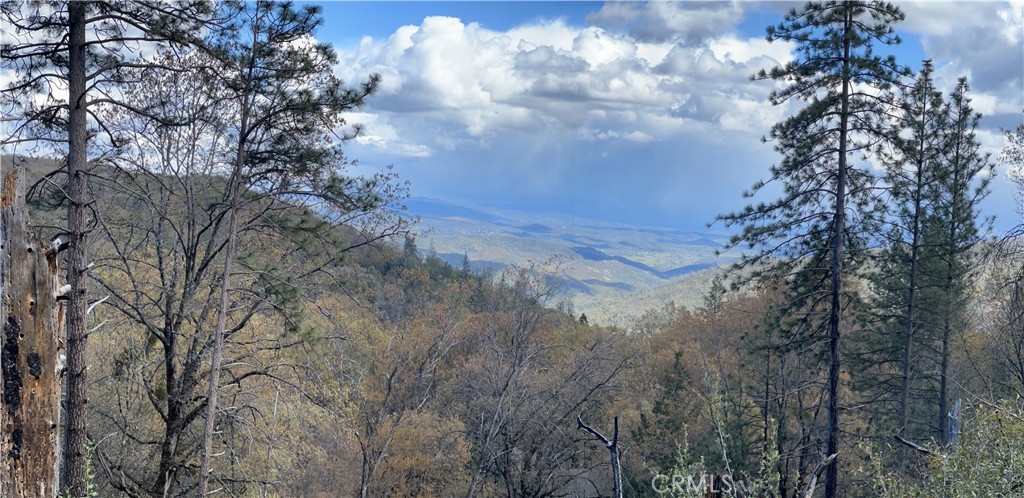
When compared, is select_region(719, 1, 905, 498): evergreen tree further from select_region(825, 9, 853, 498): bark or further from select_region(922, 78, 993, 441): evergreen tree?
select_region(922, 78, 993, 441): evergreen tree

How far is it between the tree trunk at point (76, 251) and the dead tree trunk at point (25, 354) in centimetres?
365

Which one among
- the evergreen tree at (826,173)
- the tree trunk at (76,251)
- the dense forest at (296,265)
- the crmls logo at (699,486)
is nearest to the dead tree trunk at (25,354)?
the dense forest at (296,265)

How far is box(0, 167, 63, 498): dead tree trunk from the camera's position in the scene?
15.1ft

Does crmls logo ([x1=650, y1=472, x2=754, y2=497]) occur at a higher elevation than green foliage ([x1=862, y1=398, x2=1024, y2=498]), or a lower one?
higher

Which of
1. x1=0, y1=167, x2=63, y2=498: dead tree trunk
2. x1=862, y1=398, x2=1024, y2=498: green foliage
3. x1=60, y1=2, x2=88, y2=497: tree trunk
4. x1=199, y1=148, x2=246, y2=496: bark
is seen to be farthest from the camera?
x1=199, y1=148, x2=246, y2=496: bark

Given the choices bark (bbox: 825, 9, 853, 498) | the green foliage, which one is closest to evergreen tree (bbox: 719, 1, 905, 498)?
bark (bbox: 825, 9, 853, 498)

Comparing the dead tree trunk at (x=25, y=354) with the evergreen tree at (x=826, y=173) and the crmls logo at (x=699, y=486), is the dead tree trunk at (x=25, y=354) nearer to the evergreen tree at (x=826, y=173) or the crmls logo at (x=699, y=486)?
the crmls logo at (x=699, y=486)

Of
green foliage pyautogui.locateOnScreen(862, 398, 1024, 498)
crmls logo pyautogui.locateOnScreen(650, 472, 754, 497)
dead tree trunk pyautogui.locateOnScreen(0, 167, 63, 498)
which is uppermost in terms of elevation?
dead tree trunk pyautogui.locateOnScreen(0, 167, 63, 498)

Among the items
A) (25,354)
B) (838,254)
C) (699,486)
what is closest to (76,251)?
(25,354)

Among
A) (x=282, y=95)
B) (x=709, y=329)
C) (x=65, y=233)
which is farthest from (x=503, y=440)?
(x=709, y=329)

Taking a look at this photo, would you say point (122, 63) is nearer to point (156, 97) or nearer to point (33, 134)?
point (33, 134)

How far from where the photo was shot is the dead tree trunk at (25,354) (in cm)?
461

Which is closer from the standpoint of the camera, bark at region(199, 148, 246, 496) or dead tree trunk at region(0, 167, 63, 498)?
dead tree trunk at region(0, 167, 63, 498)

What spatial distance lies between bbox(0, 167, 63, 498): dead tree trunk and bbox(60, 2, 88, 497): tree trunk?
3651mm
